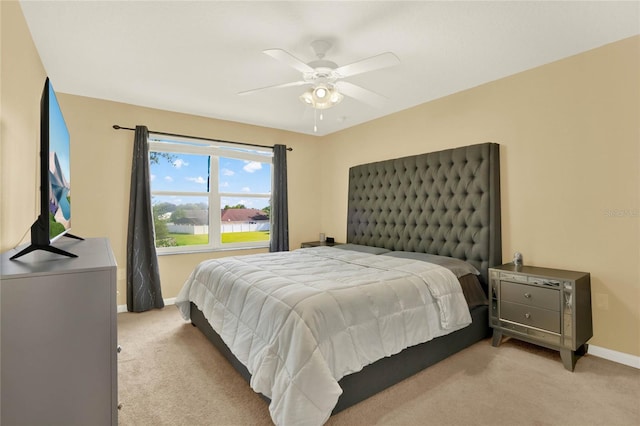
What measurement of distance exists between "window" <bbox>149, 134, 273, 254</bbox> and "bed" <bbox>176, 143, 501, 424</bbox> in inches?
56.4

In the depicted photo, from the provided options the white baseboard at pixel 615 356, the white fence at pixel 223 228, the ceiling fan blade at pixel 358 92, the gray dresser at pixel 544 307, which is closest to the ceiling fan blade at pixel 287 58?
the ceiling fan blade at pixel 358 92

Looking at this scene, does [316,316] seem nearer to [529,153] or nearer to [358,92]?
[358,92]

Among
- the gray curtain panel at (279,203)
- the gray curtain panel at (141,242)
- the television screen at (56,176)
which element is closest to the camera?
the television screen at (56,176)

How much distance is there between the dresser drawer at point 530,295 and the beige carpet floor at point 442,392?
1.51 ft

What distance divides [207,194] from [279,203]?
1.08 metres

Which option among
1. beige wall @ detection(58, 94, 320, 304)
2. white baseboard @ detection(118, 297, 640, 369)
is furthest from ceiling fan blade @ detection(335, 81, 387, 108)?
white baseboard @ detection(118, 297, 640, 369)

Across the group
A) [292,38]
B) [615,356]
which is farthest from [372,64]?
[615,356]

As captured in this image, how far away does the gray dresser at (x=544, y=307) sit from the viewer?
2424 millimetres

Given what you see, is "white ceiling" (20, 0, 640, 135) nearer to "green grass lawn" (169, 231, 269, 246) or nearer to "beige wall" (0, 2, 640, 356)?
"beige wall" (0, 2, 640, 356)

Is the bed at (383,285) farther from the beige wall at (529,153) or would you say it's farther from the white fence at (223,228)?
the white fence at (223,228)

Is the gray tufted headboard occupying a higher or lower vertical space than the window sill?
higher

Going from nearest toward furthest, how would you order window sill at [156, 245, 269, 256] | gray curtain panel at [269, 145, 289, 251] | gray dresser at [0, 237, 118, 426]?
1. gray dresser at [0, 237, 118, 426]
2. window sill at [156, 245, 269, 256]
3. gray curtain panel at [269, 145, 289, 251]

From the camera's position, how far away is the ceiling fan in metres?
2.13

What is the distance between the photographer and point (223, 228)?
473cm
